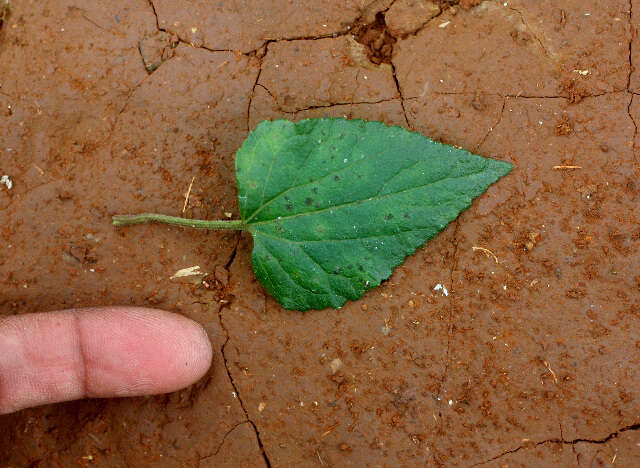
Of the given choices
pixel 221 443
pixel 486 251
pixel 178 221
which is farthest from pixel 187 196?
pixel 486 251

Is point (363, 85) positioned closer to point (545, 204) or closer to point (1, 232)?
point (545, 204)

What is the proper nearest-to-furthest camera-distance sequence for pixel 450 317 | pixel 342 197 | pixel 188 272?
pixel 342 197
pixel 450 317
pixel 188 272

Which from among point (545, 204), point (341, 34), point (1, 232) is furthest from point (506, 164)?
point (1, 232)

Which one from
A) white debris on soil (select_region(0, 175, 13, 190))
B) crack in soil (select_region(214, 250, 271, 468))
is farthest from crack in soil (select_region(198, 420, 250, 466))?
white debris on soil (select_region(0, 175, 13, 190))

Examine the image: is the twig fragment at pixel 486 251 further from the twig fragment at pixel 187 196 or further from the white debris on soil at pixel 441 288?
the twig fragment at pixel 187 196

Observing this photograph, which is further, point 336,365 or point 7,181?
point 7,181

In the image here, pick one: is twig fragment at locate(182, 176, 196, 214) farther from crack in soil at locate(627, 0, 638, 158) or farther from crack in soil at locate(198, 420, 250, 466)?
crack in soil at locate(627, 0, 638, 158)

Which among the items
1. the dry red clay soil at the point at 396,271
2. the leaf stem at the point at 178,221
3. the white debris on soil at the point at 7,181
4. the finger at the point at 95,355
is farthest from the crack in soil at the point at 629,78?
the white debris on soil at the point at 7,181

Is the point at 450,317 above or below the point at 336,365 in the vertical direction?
above

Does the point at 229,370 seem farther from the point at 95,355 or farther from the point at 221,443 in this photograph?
the point at 95,355
